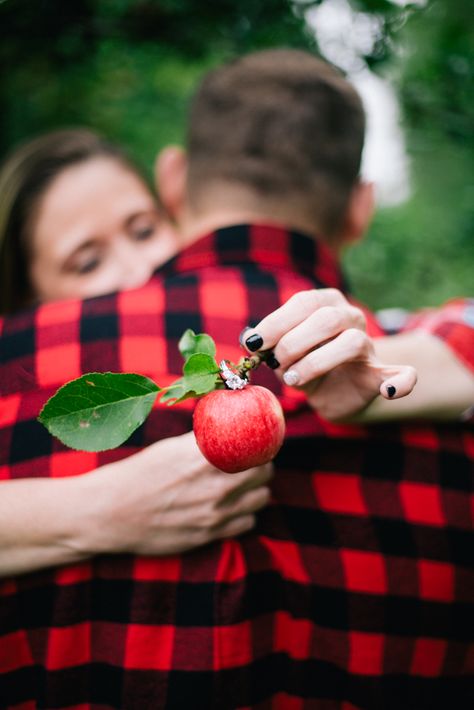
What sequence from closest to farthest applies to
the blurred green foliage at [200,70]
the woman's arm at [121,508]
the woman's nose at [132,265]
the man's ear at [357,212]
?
the woman's arm at [121,508], the man's ear at [357,212], the woman's nose at [132,265], the blurred green foliage at [200,70]

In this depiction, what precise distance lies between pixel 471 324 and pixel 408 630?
0.81m

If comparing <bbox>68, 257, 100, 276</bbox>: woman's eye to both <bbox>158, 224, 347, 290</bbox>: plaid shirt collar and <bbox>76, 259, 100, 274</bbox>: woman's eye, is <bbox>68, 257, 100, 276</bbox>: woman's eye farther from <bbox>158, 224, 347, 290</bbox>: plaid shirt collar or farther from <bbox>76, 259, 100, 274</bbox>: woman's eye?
<bbox>158, 224, 347, 290</bbox>: plaid shirt collar

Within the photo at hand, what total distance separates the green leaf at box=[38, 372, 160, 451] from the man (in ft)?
1.23

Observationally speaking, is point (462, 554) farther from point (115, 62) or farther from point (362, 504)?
point (115, 62)

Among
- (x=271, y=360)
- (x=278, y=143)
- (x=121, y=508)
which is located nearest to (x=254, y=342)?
(x=271, y=360)

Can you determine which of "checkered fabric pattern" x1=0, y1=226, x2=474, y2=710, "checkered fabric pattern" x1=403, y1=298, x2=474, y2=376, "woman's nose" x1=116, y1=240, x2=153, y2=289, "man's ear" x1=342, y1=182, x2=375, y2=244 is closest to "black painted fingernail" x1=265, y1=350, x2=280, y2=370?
"checkered fabric pattern" x1=0, y1=226, x2=474, y2=710

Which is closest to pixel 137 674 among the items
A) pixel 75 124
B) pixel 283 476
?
pixel 283 476

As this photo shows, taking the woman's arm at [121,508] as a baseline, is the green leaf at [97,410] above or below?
above

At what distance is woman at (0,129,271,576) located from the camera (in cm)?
114

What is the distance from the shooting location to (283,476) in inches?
53.7

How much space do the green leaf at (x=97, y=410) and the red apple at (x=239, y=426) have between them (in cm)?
9

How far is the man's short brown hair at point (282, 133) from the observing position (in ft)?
5.49

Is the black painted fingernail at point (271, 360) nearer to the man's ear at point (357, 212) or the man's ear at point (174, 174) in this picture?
the man's ear at point (357, 212)

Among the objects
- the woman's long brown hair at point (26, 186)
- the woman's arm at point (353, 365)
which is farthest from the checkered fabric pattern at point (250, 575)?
the woman's long brown hair at point (26, 186)
